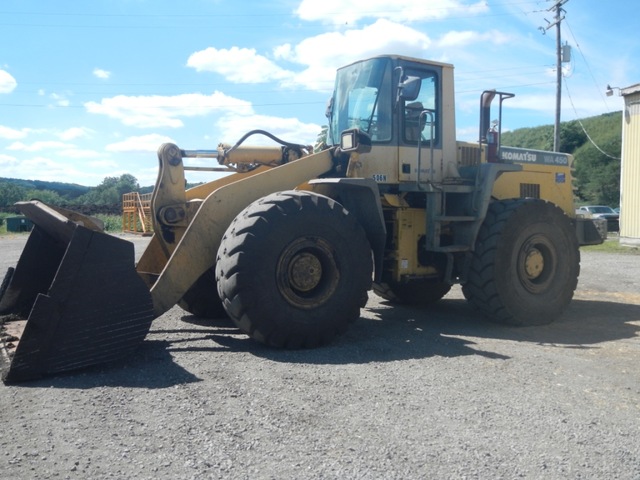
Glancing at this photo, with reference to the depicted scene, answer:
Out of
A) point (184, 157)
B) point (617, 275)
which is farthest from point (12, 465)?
point (617, 275)

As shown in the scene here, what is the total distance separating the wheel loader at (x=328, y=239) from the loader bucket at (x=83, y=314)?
0.04 ft

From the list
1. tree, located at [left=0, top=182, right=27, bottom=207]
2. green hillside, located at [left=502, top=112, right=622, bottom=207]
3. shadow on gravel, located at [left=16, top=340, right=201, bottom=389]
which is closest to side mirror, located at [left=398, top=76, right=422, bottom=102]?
shadow on gravel, located at [left=16, top=340, right=201, bottom=389]

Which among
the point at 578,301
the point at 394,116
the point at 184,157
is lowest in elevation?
the point at 578,301

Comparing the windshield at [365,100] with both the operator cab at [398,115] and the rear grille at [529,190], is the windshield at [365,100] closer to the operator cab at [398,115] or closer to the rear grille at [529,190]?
the operator cab at [398,115]

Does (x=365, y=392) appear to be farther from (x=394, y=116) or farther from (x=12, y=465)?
(x=394, y=116)

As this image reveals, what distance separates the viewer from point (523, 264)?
7809mm

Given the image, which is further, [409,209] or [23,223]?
[23,223]

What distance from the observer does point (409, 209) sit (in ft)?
25.1

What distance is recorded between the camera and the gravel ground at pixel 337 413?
11.3 feet

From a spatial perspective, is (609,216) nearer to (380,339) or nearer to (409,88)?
(409,88)

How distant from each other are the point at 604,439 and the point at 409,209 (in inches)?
164

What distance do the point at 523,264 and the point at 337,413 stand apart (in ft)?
14.4

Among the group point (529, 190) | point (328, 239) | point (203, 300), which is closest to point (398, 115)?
point (328, 239)

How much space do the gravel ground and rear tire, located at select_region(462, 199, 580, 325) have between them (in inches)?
39.6
